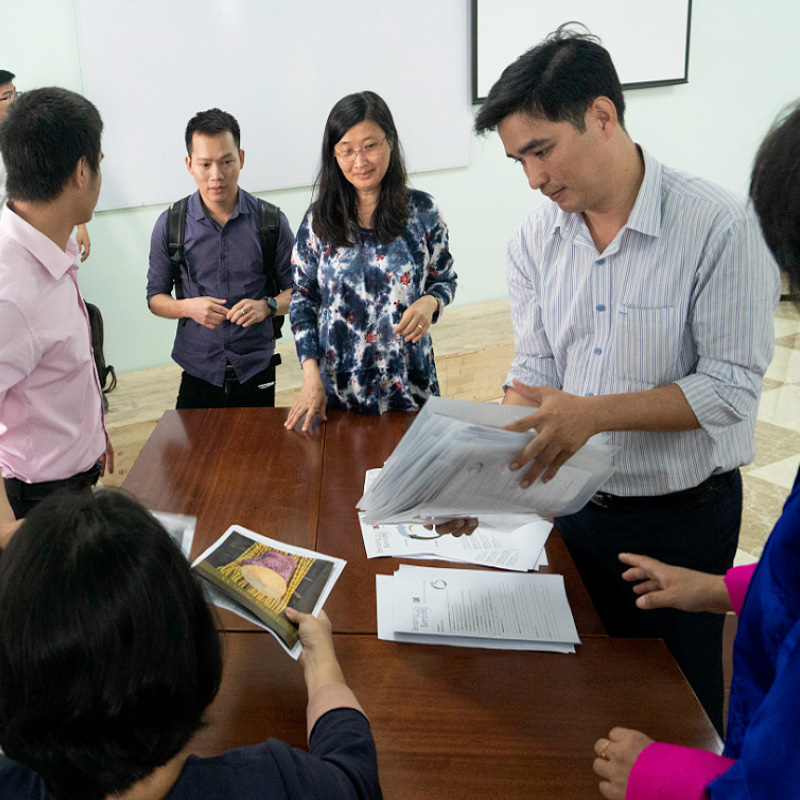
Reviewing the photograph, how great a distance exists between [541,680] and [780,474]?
273 cm

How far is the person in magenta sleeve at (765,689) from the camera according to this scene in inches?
26.4

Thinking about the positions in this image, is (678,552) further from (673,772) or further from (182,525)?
(182,525)

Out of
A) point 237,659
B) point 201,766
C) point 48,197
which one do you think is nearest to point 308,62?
point 48,197

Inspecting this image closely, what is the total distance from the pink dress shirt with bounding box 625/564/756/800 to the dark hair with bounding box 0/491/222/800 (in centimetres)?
53

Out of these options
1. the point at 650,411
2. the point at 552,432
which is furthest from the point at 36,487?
the point at 650,411

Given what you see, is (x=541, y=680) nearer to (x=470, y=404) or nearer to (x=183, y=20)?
(x=470, y=404)

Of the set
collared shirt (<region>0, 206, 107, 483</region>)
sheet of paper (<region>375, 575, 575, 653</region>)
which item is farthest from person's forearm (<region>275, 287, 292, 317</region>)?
sheet of paper (<region>375, 575, 575, 653</region>)

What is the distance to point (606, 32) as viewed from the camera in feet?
15.4

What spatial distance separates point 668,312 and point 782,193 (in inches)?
26.0

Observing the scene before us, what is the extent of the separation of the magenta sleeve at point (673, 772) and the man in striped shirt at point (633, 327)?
1.50ft

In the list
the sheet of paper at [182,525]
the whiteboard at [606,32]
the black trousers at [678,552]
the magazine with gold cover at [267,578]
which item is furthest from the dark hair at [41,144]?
the whiteboard at [606,32]

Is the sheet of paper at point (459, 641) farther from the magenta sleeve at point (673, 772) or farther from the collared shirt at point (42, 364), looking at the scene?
the collared shirt at point (42, 364)

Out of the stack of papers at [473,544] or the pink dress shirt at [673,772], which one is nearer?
the pink dress shirt at [673,772]

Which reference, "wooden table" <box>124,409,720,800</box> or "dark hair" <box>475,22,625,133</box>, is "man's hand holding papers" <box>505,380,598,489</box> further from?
"dark hair" <box>475,22,625,133</box>
